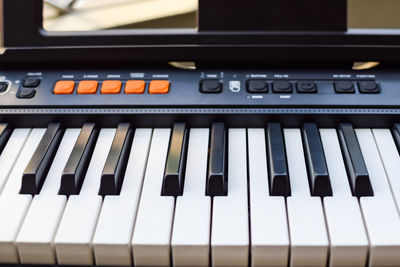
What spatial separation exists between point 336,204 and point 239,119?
27cm

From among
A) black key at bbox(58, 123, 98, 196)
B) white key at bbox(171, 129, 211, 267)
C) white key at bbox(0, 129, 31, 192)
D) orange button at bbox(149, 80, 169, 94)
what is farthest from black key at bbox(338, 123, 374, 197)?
white key at bbox(0, 129, 31, 192)

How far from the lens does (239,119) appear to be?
964mm

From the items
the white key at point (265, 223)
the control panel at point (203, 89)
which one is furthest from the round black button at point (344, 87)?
the white key at point (265, 223)

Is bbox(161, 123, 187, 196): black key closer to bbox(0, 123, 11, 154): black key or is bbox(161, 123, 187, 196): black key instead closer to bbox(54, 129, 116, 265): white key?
bbox(54, 129, 116, 265): white key

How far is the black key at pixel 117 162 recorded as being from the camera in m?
0.82

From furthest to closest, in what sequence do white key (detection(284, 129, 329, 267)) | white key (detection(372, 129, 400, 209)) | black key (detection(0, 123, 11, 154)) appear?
black key (detection(0, 123, 11, 154)), white key (detection(372, 129, 400, 209)), white key (detection(284, 129, 329, 267))

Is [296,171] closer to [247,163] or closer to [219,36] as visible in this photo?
[247,163]

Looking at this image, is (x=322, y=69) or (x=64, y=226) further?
(x=322, y=69)

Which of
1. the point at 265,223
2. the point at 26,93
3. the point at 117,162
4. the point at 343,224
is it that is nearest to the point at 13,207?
the point at 117,162

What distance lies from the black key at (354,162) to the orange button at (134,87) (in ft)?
1.28

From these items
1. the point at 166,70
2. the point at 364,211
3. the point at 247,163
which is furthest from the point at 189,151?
the point at 364,211

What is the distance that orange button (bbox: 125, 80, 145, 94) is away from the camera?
989 mm

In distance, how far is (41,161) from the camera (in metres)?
0.87

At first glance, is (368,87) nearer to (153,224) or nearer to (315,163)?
(315,163)
